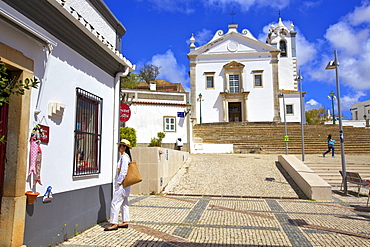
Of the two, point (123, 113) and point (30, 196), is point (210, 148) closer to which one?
point (123, 113)

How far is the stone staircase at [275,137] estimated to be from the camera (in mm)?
24875

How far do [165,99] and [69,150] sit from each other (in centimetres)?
1664

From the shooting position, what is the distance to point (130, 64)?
309 inches

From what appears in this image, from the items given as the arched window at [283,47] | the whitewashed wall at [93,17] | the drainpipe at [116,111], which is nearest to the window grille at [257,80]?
the arched window at [283,47]

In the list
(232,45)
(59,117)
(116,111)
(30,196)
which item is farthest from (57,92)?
(232,45)

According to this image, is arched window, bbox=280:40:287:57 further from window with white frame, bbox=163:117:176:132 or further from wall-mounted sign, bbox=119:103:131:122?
wall-mounted sign, bbox=119:103:131:122

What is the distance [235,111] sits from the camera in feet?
122

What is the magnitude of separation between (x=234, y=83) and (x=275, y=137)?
10953 millimetres

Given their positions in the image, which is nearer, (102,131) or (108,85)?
(102,131)

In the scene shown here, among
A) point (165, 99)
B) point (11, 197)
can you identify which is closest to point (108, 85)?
point (11, 197)

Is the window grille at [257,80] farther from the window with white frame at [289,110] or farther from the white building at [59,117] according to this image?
the white building at [59,117]

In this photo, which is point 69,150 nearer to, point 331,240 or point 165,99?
point 331,240

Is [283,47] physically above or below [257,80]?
above

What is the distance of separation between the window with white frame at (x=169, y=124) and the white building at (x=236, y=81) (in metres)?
13.7
